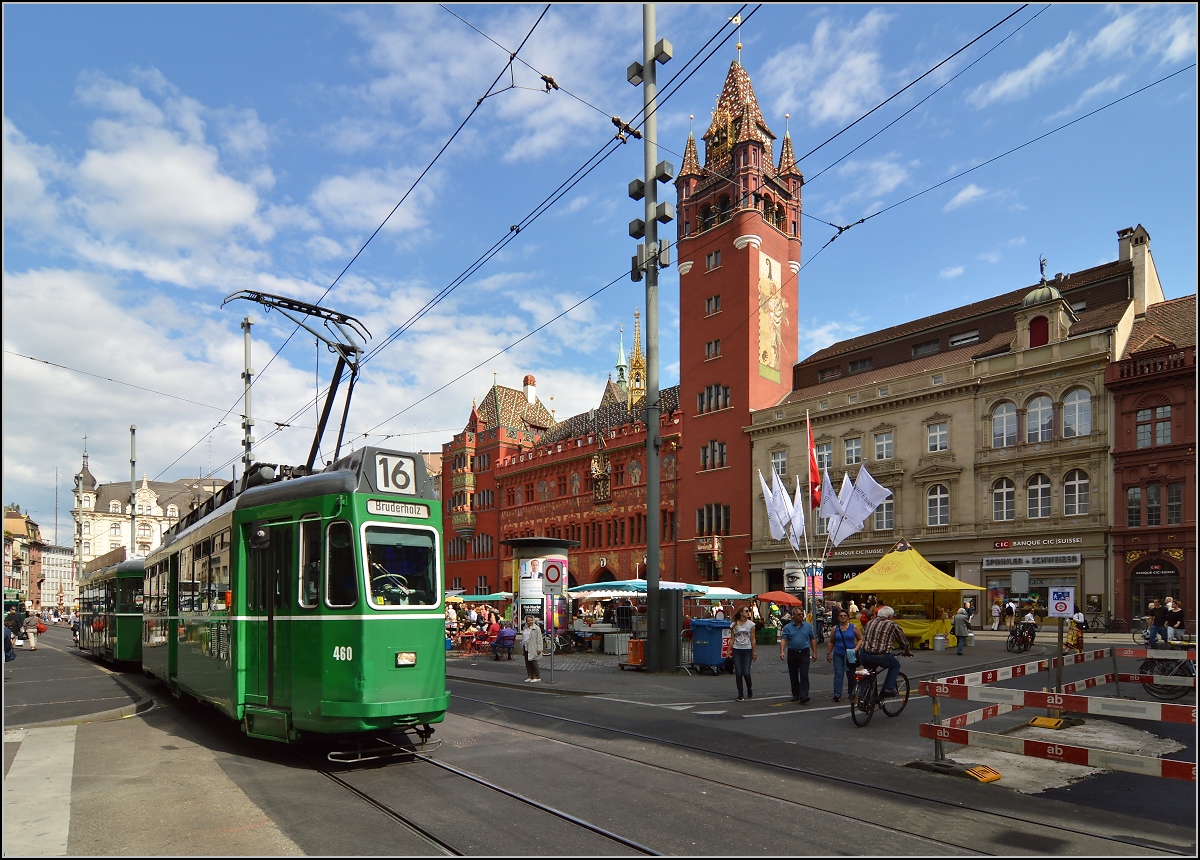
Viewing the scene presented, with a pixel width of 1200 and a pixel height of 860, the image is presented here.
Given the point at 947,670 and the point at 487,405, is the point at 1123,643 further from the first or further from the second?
the point at 487,405

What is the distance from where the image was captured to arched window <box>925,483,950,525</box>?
37969 millimetres

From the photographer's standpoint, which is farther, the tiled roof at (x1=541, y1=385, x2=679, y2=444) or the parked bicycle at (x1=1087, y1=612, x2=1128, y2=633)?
the tiled roof at (x1=541, y1=385, x2=679, y2=444)

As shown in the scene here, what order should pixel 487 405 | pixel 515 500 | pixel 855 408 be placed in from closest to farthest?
pixel 855 408
pixel 515 500
pixel 487 405

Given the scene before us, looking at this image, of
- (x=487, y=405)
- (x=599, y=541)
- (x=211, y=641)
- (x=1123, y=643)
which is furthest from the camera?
(x=487, y=405)

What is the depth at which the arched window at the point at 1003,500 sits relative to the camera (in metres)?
35.7

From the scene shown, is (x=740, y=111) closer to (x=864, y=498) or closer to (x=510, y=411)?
(x=864, y=498)

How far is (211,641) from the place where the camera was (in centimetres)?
1148

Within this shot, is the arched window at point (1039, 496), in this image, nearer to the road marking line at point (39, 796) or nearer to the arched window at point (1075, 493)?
the arched window at point (1075, 493)

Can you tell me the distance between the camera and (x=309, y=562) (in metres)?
9.40

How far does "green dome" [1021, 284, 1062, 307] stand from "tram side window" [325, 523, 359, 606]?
3498 centimetres

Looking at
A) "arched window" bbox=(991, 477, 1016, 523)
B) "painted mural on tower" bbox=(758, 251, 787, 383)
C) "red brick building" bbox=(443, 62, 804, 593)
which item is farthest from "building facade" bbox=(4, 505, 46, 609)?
"arched window" bbox=(991, 477, 1016, 523)

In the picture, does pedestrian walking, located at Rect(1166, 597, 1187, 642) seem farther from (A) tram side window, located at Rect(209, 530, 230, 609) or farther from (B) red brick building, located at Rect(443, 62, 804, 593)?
(B) red brick building, located at Rect(443, 62, 804, 593)

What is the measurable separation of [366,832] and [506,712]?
24.2ft

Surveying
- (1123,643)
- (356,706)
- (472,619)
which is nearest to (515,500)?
(472,619)
